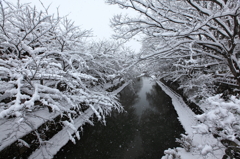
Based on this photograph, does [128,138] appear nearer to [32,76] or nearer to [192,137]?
[192,137]

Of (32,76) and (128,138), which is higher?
(32,76)

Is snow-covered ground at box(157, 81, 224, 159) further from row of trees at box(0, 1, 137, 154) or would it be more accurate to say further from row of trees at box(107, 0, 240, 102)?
row of trees at box(0, 1, 137, 154)

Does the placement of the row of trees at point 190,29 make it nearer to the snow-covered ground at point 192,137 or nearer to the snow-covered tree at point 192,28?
the snow-covered tree at point 192,28

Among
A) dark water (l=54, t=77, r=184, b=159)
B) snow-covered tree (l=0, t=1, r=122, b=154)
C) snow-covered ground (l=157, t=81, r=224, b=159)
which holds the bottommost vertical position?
dark water (l=54, t=77, r=184, b=159)

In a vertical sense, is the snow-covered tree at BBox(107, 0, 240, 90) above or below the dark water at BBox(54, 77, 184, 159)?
above

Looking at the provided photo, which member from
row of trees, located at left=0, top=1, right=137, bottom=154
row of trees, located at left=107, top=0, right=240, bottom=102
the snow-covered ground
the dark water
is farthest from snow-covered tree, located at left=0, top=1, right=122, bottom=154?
the snow-covered ground

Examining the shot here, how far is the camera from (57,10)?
526 cm

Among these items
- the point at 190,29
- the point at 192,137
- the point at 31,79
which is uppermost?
the point at 190,29

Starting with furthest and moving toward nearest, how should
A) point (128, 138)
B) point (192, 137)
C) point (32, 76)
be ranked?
point (128, 138) → point (192, 137) → point (32, 76)

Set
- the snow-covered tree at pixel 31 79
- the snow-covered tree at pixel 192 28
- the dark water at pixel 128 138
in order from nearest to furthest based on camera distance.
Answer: the snow-covered tree at pixel 31 79
the snow-covered tree at pixel 192 28
the dark water at pixel 128 138

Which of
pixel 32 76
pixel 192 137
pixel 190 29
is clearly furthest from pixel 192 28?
pixel 32 76

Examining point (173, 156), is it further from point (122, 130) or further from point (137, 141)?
point (122, 130)

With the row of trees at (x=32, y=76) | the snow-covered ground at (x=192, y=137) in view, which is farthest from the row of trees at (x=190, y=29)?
the snow-covered ground at (x=192, y=137)

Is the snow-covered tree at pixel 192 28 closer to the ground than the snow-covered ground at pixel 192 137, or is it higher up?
higher up
